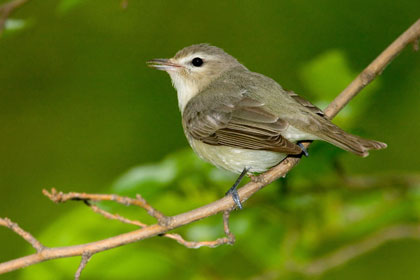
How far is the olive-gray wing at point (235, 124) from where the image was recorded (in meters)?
3.62

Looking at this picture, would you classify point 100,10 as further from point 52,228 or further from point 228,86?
point 52,228

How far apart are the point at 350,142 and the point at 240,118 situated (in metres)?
0.83

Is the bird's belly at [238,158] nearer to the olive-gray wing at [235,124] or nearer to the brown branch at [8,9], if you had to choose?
the olive-gray wing at [235,124]

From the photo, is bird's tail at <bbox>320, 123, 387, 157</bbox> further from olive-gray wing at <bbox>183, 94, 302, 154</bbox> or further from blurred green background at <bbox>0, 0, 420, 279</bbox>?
blurred green background at <bbox>0, 0, 420, 279</bbox>

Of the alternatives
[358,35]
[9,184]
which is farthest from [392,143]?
[9,184]

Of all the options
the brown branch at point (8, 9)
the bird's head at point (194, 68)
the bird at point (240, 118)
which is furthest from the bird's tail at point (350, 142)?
the brown branch at point (8, 9)

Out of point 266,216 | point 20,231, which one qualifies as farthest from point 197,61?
point 20,231

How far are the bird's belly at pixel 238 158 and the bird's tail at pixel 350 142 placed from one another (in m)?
0.35

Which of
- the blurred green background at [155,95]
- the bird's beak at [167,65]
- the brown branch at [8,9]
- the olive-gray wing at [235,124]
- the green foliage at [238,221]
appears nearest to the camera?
the brown branch at [8,9]

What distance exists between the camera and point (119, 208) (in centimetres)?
347

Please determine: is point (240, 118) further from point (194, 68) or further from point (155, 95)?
point (155, 95)

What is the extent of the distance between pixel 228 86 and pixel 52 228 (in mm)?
1575

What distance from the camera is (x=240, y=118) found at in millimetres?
3906

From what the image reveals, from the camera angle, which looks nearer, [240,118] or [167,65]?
[240,118]
